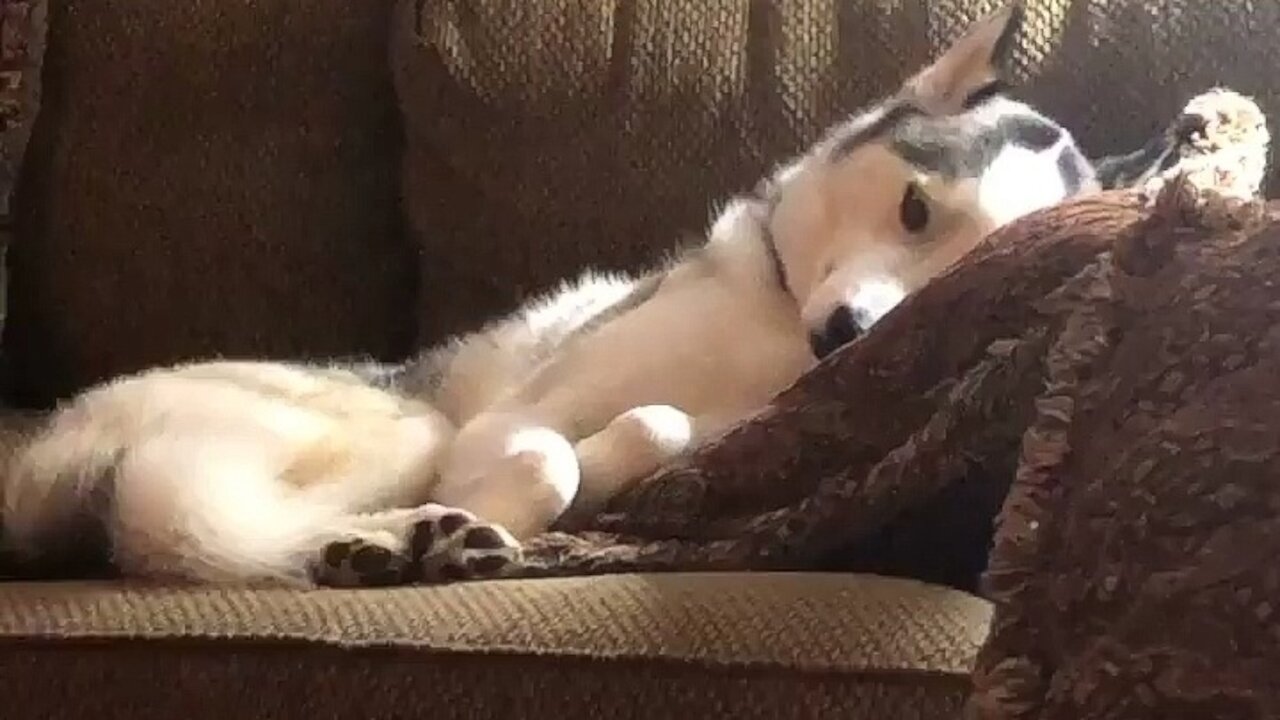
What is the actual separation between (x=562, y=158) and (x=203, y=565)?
778 millimetres

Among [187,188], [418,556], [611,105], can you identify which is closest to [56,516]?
[418,556]

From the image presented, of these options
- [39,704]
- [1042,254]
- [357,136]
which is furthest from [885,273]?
[39,704]

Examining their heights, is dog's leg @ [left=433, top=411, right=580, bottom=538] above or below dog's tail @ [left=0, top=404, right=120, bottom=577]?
below

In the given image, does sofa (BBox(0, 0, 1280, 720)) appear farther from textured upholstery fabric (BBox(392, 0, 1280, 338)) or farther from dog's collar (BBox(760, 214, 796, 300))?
dog's collar (BBox(760, 214, 796, 300))

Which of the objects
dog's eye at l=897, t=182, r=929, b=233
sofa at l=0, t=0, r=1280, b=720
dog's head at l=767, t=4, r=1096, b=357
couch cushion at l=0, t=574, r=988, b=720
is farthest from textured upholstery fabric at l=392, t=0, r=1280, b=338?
couch cushion at l=0, t=574, r=988, b=720

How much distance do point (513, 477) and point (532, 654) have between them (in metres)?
0.40

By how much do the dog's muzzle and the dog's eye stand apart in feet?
0.51

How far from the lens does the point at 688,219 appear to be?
6.45 feet

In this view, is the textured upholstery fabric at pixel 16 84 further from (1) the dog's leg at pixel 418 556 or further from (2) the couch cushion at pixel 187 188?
(1) the dog's leg at pixel 418 556

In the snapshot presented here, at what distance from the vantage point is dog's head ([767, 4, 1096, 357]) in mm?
1703

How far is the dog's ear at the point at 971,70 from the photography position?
1.79m

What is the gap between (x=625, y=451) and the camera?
5.12ft

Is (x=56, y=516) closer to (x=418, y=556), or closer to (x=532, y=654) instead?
(x=418, y=556)

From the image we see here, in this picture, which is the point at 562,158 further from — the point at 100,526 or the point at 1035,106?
the point at 100,526
